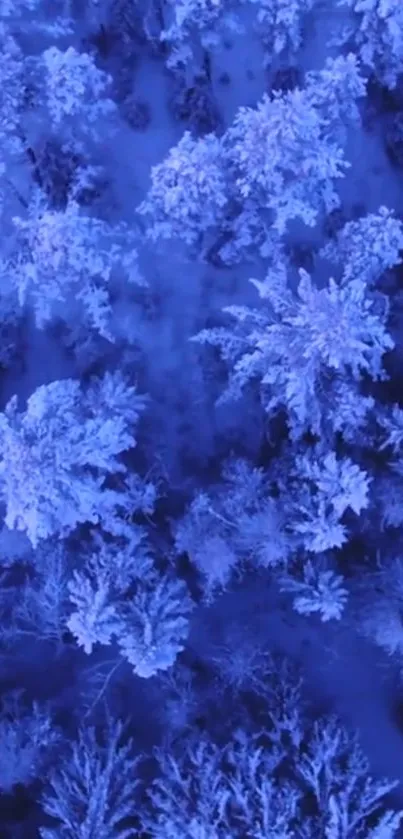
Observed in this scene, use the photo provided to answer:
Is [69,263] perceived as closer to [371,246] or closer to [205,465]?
[205,465]

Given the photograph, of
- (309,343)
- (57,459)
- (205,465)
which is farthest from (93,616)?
(309,343)

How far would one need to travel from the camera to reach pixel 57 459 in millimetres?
13977

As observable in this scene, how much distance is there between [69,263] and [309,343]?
5154 mm

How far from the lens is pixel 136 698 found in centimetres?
1795

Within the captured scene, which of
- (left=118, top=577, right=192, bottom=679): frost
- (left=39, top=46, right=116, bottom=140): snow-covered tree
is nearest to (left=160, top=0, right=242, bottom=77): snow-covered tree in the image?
(left=39, top=46, right=116, bottom=140): snow-covered tree

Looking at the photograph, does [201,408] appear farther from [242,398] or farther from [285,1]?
[285,1]

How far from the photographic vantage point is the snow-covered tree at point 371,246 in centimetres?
1545

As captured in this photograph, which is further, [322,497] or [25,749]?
[25,749]

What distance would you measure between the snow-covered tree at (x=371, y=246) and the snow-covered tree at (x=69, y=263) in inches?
195

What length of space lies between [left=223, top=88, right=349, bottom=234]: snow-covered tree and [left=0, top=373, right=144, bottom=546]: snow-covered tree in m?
5.38

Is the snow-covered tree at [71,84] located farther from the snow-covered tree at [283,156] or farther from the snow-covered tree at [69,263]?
the snow-covered tree at [283,156]

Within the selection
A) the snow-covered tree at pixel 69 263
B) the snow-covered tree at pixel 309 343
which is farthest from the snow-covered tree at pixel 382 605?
the snow-covered tree at pixel 69 263

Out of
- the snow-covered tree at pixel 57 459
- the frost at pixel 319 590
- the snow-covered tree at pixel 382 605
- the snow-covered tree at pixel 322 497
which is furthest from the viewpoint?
the snow-covered tree at pixel 382 605

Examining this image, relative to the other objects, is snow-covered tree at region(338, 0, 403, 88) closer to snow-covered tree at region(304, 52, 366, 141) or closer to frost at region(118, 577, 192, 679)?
snow-covered tree at region(304, 52, 366, 141)
